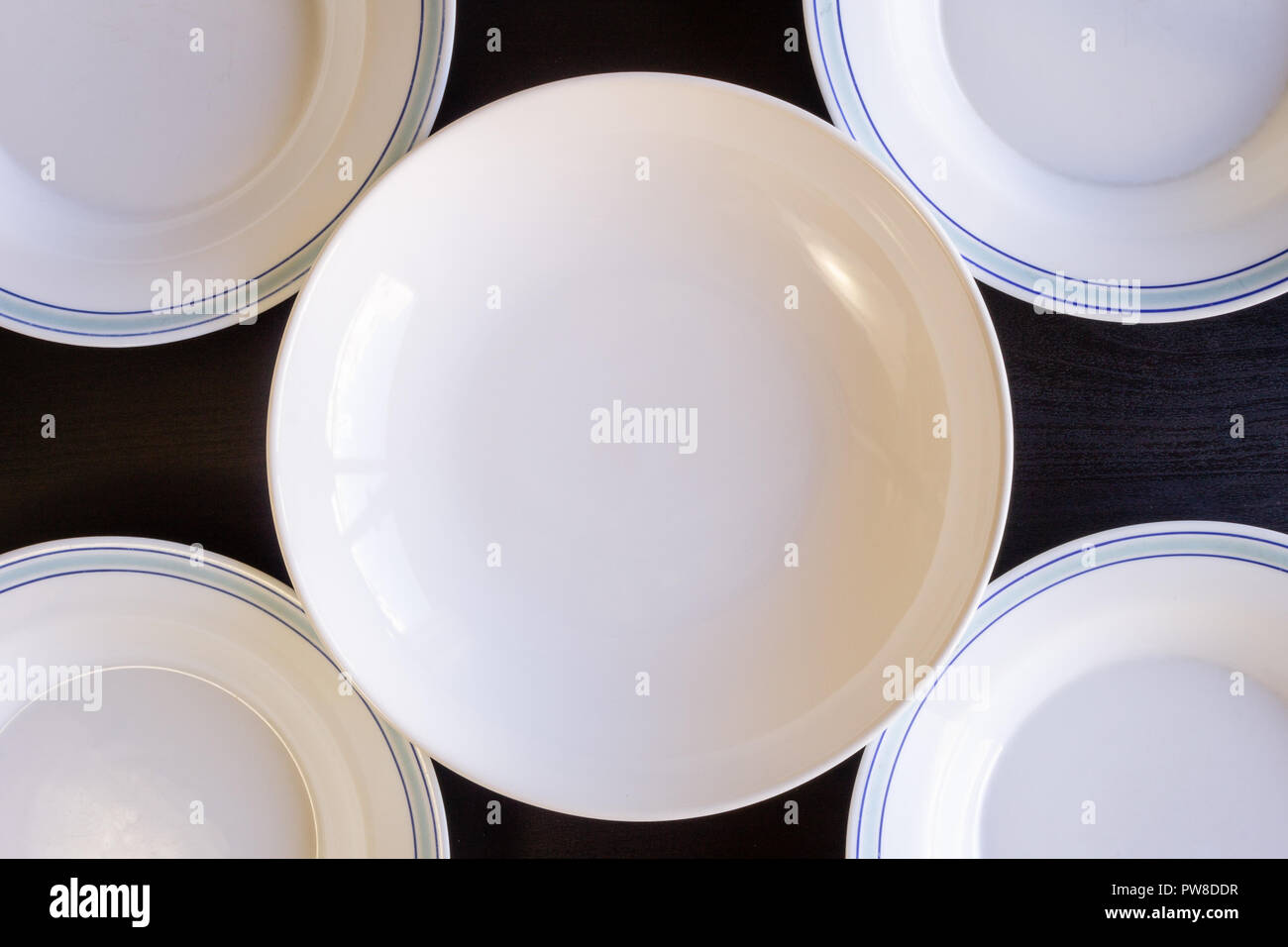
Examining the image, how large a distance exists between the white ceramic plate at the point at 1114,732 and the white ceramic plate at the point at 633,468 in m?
0.12

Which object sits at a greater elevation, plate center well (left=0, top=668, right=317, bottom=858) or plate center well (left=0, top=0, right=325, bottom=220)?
plate center well (left=0, top=0, right=325, bottom=220)

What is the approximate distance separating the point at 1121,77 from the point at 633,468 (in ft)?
1.49

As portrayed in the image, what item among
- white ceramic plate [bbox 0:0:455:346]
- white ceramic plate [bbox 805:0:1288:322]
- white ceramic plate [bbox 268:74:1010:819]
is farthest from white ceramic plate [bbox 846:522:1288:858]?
white ceramic plate [bbox 0:0:455:346]

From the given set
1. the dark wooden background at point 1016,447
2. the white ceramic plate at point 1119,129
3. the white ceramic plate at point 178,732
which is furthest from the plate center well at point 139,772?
the white ceramic plate at point 1119,129

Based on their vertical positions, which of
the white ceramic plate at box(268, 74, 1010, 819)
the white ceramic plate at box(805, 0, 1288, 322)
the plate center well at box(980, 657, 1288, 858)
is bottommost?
the plate center well at box(980, 657, 1288, 858)

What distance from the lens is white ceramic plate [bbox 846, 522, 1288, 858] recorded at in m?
0.58

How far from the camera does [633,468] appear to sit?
560 mm

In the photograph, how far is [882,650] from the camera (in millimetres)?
537

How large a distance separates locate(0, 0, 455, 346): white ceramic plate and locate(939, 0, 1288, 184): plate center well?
1.49 ft

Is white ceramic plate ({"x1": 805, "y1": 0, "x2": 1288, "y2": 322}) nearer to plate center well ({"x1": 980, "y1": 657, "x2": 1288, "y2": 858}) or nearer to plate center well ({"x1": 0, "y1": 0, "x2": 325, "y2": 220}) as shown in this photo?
plate center well ({"x1": 980, "y1": 657, "x2": 1288, "y2": 858})

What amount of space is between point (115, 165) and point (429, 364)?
0.94ft

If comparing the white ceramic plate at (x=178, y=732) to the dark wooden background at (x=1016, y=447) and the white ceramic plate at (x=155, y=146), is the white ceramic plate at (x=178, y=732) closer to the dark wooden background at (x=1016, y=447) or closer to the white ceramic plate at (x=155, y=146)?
the dark wooden background at (x=1016, y=447)

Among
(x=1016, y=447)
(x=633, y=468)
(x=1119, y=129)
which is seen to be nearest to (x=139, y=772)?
(x=633, y=468)

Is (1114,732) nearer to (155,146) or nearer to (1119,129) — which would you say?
(1119,129)
